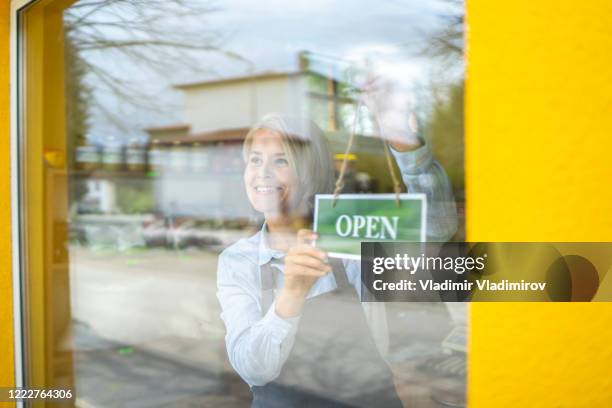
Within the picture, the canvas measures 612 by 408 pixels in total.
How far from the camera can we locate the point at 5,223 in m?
2.42

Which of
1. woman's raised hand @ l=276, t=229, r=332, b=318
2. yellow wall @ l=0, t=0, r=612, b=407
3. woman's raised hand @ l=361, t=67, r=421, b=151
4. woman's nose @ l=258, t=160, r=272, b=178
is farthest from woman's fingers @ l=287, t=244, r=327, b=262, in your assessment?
yellow wall @ l=0, t=0, r=612, b=407

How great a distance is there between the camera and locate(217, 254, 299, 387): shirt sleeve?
72.0 inches

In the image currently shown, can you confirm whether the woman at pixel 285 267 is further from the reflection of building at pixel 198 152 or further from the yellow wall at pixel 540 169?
the reflection of building at pixel 198 152

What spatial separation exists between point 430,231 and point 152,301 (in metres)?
6.34

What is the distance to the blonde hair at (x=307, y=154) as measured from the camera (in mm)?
1881

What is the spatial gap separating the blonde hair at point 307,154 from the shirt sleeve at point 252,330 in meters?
0.39

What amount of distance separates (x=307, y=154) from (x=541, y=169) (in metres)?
1.03

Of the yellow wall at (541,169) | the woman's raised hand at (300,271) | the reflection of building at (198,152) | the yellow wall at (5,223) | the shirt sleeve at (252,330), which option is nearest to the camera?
the yellow wall at (541,169)

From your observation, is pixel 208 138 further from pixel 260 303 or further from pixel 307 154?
pixel 260 303

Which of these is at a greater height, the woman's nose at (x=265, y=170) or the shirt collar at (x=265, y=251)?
the woman's nose at (x=265, y=170)

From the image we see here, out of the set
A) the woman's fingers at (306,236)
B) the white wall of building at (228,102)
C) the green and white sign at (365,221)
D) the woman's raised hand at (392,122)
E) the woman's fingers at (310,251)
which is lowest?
the woman's fingers at (310,251)

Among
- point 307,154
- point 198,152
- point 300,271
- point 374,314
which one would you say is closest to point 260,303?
point 300,271

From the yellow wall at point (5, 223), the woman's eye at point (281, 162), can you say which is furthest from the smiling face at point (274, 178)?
the yellow wall at point (5, 223)

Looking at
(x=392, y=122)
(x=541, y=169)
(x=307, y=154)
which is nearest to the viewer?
(x=541, y=169)
